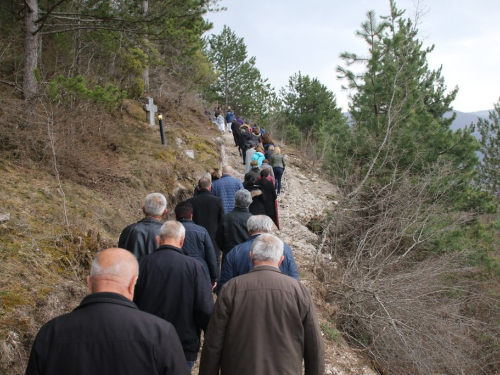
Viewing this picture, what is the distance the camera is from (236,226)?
5.11 metres

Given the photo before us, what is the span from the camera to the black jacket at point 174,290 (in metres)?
3.18

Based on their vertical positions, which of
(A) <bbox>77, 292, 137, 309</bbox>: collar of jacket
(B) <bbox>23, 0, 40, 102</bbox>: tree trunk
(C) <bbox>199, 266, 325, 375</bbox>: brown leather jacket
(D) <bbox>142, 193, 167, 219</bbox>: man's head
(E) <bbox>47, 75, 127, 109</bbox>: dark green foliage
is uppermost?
(B) <bbox>23, 0, 40, 102</bbox>: tree trunk

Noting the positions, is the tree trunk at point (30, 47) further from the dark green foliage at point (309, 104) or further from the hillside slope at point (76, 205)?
the dark green foliage at point (309, 104)

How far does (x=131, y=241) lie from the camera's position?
4.16 m

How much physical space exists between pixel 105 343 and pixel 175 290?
126cm

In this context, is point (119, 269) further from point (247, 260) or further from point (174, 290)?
point (247, 260)

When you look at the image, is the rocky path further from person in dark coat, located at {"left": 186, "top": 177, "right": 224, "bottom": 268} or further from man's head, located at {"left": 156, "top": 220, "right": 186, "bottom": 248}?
man's head, located at {"left": 156, "top": 220, "right": 186, "bottom": 248}

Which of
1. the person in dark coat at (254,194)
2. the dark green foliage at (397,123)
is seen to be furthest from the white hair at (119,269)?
the dark green foliage at (397,123)

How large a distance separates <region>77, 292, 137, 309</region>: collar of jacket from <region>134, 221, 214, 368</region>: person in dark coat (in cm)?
111

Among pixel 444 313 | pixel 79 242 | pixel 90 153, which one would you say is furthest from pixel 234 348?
pixel 90 153

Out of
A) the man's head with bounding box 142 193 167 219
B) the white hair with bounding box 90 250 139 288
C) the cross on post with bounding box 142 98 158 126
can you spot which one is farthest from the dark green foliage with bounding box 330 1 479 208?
the white hair with bounding box 90 250 139 288

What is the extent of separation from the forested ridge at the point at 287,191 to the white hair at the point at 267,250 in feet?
7.86

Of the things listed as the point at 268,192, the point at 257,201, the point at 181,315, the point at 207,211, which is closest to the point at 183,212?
the point at 207,211

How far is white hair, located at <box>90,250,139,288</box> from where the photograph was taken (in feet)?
6.99
